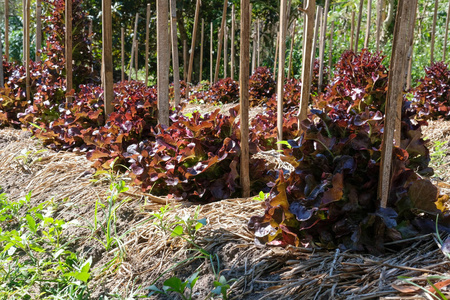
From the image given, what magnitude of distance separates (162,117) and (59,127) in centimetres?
148

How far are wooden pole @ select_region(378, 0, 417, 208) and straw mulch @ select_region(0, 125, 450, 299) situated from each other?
265 millimetres

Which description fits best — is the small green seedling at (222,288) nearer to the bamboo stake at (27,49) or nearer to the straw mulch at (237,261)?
the straw mulch at (237,261)

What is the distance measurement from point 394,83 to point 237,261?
3.01 ft

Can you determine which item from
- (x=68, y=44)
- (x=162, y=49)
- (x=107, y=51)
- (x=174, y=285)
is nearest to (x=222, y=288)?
(x=174, y=285)

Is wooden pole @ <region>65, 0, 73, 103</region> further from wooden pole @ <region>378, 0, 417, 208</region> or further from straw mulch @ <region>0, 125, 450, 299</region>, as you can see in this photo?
wooden pole @ <region>378, 0, 417, 208</region>

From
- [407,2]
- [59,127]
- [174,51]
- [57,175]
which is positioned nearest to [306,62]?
[407,2]

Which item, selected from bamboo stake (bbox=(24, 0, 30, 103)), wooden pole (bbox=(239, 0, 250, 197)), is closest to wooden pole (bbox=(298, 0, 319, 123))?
wooden pole (bbox=(239, 0, 250, 197))

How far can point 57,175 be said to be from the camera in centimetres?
319

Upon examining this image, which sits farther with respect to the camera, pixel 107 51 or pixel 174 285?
pixel 107 51

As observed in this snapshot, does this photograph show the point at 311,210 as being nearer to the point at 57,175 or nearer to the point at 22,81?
the point at 57,175

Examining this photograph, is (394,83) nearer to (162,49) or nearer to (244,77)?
(244,77)

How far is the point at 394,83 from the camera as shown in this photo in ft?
4.76

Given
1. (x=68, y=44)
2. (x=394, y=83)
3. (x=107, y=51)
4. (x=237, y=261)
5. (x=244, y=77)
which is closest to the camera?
(x=394, y=83)

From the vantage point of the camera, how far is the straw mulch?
1371 millimetres
